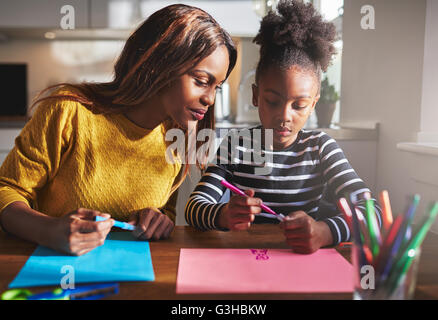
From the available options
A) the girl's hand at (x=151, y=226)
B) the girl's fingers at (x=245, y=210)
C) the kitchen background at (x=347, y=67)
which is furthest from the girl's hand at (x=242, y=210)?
the kitchen background at (x=347, y=67)

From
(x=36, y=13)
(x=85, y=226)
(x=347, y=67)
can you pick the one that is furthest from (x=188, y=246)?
(x=36, y=13)

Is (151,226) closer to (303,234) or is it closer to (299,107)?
(303,234)

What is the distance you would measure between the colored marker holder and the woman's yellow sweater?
638mm

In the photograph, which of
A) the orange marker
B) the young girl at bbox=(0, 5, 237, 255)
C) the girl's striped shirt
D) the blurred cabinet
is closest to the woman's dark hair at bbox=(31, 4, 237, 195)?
the young girl at bbox=(0, 5, 237, 255)

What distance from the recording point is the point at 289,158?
44.6 inches

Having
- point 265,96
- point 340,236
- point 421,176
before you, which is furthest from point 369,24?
point 340,236

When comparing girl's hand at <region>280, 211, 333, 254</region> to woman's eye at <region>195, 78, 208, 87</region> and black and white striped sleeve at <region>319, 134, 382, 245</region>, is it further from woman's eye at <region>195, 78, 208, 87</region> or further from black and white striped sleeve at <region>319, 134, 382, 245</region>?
woman's eye at <region>195, 78, 208, 87</region>

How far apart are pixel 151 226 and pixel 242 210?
0.18 meters

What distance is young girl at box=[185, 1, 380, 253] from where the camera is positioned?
0.81 meters

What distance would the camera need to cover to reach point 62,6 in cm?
269

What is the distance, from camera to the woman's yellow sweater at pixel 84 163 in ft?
3.02
